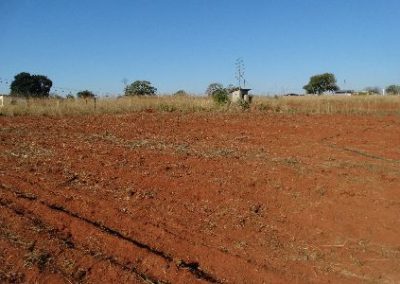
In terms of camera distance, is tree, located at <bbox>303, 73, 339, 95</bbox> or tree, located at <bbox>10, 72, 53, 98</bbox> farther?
tree, located at <bbox>303, 73, 339, 95</bbox>

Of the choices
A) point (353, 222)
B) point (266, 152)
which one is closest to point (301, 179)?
point (353, 222)

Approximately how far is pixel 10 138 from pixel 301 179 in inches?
236

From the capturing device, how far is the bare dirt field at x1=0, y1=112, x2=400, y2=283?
4836 millimetres

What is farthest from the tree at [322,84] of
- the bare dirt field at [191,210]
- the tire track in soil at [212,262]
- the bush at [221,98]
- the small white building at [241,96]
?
the tire track in soil at [212,262]

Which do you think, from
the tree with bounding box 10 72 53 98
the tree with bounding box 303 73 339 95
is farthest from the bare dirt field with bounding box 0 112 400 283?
the tree with bounding box 303 73 339 95

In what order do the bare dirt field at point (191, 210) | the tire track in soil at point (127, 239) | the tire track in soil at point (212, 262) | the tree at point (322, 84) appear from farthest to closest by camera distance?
the tree at point (322, 84) < the tire track in soil at point (212, 262) < the tire track in soil at point (127, 239) < the bare dirt field at point (191, 210)

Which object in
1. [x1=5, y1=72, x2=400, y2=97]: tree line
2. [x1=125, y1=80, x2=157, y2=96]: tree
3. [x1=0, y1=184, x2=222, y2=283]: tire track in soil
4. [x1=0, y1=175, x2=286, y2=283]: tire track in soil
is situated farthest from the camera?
[x1=125, y1=80, x2=157, y2=96]: tree

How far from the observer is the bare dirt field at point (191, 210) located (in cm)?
484

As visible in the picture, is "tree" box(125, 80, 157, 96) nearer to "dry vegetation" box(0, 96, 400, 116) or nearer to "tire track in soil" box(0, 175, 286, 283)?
"dry vegetation" box(0, 96, 400, 116)

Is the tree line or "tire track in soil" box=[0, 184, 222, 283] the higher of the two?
the tree line

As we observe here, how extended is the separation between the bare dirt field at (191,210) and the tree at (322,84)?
5635cm

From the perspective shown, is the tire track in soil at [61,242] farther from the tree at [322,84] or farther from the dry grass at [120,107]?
the tree at [322,84]

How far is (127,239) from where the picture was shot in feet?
17.9

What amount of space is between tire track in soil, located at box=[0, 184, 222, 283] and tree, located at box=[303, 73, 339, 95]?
63.7 metres
